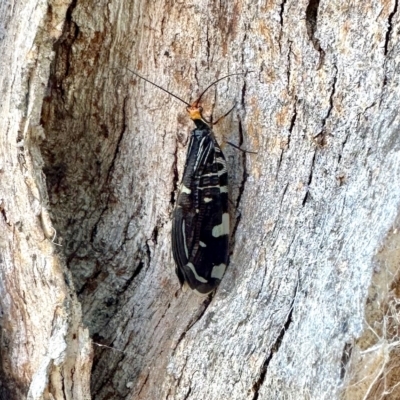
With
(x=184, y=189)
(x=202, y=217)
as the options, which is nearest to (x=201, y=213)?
Result: (x=202, y=217)

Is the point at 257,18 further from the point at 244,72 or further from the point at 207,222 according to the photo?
the point at 207,222

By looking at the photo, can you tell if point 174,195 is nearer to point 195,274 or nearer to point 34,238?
point 195,274

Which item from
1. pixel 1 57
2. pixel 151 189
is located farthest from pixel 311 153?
pixel 1 57

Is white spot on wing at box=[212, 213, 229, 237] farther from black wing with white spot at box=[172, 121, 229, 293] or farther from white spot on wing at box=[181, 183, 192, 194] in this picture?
white spot on wing at box=[181, 183, 192, 194]

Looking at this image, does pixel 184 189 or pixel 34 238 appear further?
pixel 184 189

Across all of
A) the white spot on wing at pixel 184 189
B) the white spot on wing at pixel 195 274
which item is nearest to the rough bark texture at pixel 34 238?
the white spot on wing at pixel 195 274

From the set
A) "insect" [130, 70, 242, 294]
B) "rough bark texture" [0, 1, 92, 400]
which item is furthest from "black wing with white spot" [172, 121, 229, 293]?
"rough bark texture" [0, 1, 92, 400]

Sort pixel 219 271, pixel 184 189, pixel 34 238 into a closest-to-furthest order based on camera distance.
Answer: pixel 34 238 < pixel 219 271 < pixel 184 189
